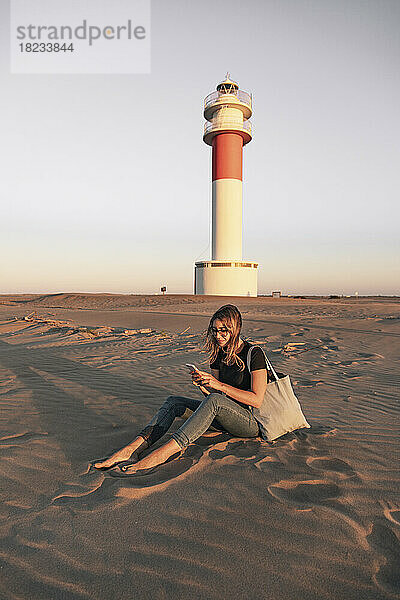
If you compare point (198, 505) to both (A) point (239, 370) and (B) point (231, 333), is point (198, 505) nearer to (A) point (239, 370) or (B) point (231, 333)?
(A) point (239, 370)

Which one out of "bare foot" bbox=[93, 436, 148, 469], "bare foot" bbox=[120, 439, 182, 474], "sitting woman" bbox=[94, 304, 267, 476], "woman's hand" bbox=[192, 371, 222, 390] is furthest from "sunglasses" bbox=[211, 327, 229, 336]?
"bare foot" bbox=[93, 436, 148, 469]

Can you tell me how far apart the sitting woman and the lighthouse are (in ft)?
64.2

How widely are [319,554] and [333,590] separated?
0.23 meters

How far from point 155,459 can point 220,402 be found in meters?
0.62

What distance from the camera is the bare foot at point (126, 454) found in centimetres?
292

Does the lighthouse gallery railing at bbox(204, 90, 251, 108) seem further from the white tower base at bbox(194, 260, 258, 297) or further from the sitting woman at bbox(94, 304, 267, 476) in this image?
the sitting woman at bbox(94, 304, 267, 476)

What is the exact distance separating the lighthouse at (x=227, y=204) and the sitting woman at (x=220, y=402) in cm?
1957

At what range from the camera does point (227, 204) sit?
22.8 meters

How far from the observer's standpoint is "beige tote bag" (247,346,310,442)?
3205mm

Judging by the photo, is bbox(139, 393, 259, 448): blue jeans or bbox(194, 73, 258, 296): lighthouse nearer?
bbox(139, 393, 259, 448): blue jeans

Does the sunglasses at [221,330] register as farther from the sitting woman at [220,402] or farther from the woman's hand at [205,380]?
the woman's hand at [205,380]

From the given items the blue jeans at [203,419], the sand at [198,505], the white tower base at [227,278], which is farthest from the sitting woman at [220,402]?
the white tower base at [227,278]

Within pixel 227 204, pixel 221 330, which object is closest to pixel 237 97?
pixel 227 204

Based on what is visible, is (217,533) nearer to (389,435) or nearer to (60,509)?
(60,509)
